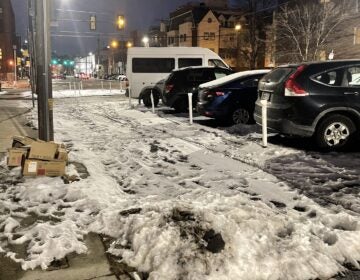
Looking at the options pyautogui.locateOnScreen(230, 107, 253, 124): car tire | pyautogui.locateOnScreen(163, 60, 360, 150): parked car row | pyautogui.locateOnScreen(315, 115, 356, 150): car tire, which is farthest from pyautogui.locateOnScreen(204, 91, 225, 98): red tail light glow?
pyautogui.locateOnScreen(315, 115, 356, 150): car tire

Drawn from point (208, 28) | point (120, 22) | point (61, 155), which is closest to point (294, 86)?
point (61, 155)

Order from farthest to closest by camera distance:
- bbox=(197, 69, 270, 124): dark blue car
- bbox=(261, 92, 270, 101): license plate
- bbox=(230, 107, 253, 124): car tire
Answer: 1. bbox=(230, 107, 253, 124): car tire
2. bbox=(197, 69, 270, 124): dark blue car
3. bbox=(261, 92, 270, 101): license plate

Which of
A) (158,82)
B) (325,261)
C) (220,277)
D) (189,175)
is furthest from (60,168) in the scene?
(158,82)

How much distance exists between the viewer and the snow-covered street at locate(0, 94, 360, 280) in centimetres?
367

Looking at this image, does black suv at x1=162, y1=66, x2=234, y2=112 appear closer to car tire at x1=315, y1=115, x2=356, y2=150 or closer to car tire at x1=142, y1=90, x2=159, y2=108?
car tire at x1=142, y1=90, x2=159, y2=108

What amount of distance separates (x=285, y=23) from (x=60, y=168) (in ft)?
117

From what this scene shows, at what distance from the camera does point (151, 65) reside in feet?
69.1

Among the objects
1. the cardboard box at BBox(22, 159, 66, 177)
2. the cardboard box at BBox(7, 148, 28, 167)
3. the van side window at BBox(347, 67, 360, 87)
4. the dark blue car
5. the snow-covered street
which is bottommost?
the snow-covered street

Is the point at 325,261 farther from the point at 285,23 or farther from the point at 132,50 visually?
the point at 285,23

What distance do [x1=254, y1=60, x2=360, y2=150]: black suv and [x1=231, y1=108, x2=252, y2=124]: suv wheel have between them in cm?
359

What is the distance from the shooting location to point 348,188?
579 centimetres

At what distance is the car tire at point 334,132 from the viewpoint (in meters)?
8.12

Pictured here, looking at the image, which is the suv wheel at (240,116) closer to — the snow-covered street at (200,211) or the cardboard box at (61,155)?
the snow-covered street at (200,211)

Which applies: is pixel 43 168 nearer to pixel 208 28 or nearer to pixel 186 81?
pixel 186 81
